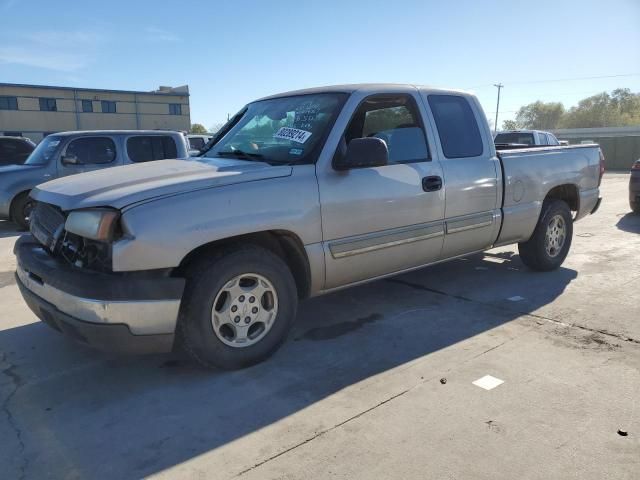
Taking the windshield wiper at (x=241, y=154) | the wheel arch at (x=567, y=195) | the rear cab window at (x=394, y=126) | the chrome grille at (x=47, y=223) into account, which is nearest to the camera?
the chrome grille at (x=47, y=223)

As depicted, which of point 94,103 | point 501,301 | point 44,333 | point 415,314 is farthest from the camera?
point 94,103

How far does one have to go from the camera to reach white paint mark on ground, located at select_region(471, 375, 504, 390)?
3.24 m

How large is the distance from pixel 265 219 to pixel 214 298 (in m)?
0.61

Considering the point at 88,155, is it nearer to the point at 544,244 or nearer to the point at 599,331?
the point at 544,244

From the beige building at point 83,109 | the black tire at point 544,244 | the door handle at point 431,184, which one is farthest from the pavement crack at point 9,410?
the beige building at point 83,109

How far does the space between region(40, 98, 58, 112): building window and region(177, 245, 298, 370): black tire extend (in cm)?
5010

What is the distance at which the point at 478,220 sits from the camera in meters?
4.79

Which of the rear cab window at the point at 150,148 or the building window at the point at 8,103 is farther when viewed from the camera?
the building window at the point at 8,103

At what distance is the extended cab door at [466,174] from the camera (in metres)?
4.52

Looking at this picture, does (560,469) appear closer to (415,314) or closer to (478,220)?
(415,314)

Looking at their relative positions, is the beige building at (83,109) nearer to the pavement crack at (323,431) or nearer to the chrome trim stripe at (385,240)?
the chrome trim stripe at (385,240)

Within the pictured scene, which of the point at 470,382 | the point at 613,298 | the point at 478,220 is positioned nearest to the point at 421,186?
the point at 478,220

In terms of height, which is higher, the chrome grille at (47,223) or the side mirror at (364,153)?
the side mirror at (364,153)

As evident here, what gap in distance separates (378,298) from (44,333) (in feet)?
9.76
